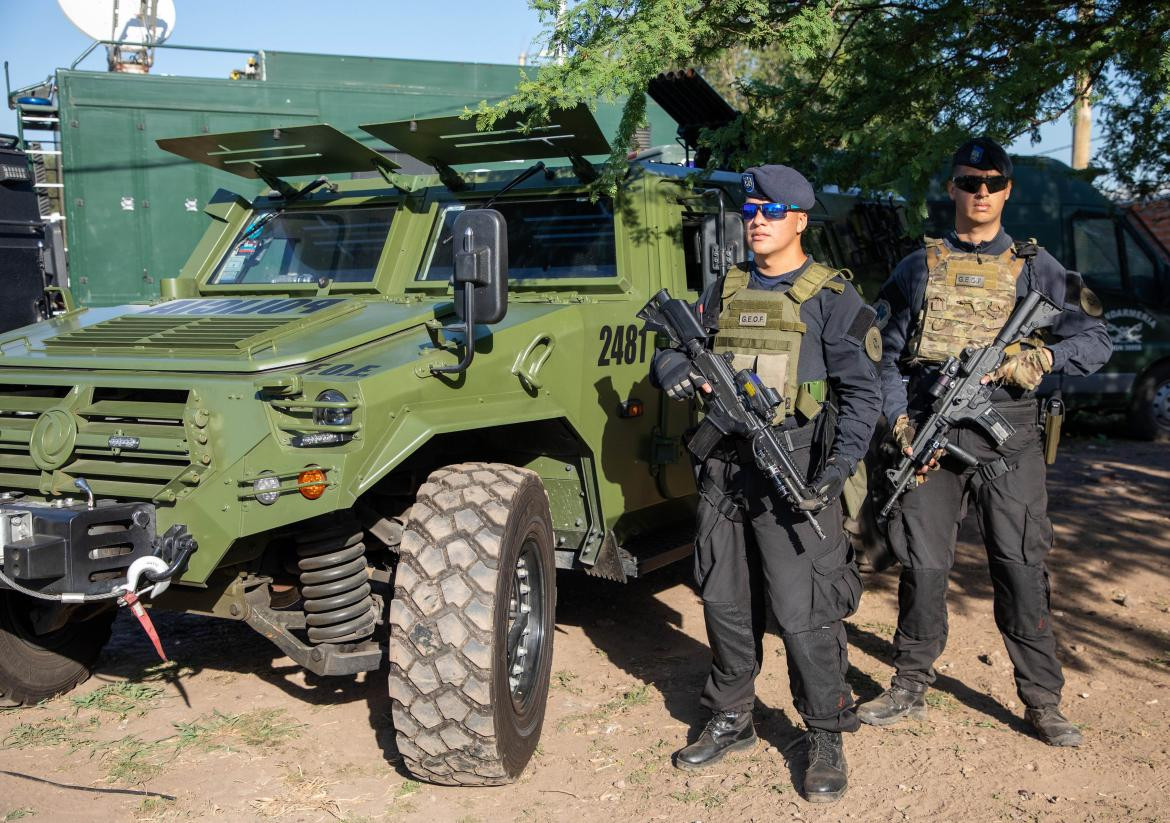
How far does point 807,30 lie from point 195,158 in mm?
2737

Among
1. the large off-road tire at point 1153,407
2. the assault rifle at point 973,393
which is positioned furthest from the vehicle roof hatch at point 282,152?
the large off-road tire at point 1153,407

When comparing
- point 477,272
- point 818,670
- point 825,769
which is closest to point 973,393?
point 818,670

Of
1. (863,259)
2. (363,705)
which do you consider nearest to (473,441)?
(363,705)

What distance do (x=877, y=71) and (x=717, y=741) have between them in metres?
3.05

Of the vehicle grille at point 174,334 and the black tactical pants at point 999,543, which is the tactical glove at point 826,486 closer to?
the black tactical pants at point 999,543

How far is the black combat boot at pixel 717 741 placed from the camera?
3797 mm

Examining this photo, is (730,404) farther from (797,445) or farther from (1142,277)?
(1142,277)

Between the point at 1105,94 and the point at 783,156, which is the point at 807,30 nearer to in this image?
the point at 783,156

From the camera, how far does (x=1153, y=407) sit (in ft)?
32.9

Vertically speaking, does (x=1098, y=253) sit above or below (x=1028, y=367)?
above

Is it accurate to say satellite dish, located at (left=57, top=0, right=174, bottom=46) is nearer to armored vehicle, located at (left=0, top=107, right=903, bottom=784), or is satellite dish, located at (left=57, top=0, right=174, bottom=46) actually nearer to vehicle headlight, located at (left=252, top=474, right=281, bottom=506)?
armored vehicle, located at (left=0, top=107, right=903, bottom=784)

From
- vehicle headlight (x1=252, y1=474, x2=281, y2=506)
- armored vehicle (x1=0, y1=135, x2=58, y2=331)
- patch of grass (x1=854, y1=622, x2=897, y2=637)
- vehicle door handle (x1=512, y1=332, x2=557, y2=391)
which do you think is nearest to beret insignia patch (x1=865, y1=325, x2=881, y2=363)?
vehicle door handle (x1=512, y1=332, x2=557, y2=391)

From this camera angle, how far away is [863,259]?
6.46m

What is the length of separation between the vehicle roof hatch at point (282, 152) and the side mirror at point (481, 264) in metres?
1.29
